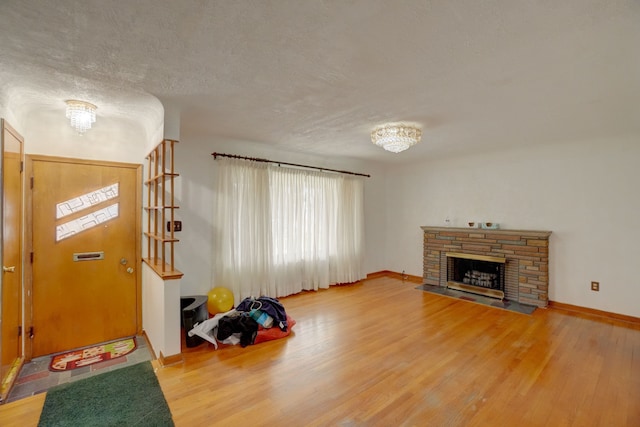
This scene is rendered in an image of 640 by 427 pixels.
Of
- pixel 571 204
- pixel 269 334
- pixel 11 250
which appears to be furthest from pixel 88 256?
pixel 571 204

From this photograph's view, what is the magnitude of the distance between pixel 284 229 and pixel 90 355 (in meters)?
2.79

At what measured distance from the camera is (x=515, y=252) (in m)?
4.56

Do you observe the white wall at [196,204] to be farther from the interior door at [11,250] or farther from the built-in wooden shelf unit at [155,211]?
the interior door at [11,250]

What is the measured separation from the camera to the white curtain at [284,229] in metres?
4.08

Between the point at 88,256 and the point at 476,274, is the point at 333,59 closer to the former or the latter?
the point at 88,256

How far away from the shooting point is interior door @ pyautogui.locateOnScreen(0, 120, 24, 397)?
225cm

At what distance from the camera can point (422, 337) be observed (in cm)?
322

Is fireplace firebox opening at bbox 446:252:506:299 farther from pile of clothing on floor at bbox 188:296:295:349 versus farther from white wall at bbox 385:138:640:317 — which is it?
pile of clothing on floor at bbox 188:296:295:349

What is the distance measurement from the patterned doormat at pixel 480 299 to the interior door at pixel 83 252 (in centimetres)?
464

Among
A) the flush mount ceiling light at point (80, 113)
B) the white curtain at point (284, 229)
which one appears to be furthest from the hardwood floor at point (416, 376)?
the flush mount ceiling light at point (80, 113)

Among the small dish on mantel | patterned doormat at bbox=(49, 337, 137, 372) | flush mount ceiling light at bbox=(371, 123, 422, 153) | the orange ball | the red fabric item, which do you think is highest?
flush mount ceiling light at bbox=(371, 123, 422, 153)

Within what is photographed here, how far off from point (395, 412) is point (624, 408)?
1.71 m

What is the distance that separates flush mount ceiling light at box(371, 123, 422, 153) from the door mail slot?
3.50 m

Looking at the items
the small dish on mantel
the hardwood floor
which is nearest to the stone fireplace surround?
the small dish on mantel
